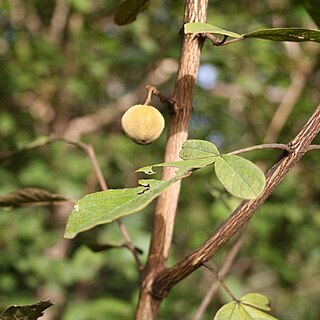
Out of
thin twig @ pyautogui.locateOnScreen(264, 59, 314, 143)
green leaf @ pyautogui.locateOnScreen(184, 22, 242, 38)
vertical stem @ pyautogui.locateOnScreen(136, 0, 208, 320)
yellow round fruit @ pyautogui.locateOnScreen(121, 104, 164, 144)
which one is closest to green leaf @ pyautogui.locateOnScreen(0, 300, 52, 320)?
vertical stem @ pyautogui.locateOnScreen(136, 0, 208, 320)

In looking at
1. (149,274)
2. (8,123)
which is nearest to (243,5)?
(8,123)

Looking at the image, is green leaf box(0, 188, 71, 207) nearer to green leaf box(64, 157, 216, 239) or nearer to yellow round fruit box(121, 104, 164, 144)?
yellow round fruit box(121, 104, 164, 144)

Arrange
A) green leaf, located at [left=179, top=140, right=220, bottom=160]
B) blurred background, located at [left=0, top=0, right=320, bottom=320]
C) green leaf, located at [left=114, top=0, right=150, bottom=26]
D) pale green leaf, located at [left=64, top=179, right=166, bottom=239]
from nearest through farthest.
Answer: pale green leaf, located at [left=64, top=179, right=166, bottom=239] < green leaf, located at [left=179, top=140, right=220, bottom=160] < green leaf, located at [left=114, top=0, right=150, bottom=26] < blurred background, located at [left=0, top=0, right=320, bottom=320]

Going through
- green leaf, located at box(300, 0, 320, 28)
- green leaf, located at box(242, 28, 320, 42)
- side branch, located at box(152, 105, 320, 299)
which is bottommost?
side branch, located at box(152, 105, 320, 299)

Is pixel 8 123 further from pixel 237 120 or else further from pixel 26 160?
pixel 237 120

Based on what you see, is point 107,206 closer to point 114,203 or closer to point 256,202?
point 114,203

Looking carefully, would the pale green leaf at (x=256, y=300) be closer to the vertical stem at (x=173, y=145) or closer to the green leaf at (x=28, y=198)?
the vertical stem at (x=173, y=145)
